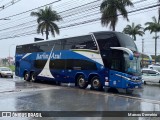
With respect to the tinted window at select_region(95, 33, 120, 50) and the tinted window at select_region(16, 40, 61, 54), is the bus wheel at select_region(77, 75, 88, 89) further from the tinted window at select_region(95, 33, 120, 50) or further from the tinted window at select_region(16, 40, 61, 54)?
the tinted window at select_region(16, 40, 61, 54)

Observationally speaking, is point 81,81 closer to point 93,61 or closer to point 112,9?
point 93,61

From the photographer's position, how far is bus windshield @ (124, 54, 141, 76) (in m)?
→ 19.1

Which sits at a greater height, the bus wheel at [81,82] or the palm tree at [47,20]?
the palm tree at [47,20]

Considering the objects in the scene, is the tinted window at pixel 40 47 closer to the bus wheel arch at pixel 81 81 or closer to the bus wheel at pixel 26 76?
the bus wheel at pixel 26 76

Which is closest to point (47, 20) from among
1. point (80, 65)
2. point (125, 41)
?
point (80, 65)

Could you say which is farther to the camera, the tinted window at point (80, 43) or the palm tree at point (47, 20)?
the palm tree at point (47, 20)

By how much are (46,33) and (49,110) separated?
40765 mm

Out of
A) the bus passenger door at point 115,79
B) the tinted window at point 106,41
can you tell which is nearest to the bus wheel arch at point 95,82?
the bus passenger door at point 115,79

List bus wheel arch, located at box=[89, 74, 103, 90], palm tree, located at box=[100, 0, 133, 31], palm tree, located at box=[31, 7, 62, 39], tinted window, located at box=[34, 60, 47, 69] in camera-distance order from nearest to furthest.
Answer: bus wheel arch, located at box=[89, 74, 103, 90] < tinted window, located at box=[34, 60, 47, 69] < palm tree, located at box=[100, 0, 133, 31] < palm tree, located at box=[31, 7, 62, 39]

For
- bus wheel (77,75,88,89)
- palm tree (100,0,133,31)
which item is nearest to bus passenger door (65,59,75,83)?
bus wheel (77,75,88,89)

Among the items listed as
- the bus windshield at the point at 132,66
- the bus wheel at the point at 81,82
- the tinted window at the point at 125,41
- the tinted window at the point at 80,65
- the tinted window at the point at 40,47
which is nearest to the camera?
the bus windshield at the point at 132,66

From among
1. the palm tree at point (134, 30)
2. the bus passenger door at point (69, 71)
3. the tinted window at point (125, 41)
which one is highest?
the palm tree at point (134, 30)

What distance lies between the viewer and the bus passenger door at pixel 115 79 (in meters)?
19.1

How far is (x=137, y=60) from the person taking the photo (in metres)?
20.4
